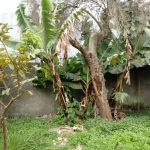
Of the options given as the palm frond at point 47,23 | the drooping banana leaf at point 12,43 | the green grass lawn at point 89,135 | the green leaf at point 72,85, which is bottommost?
the green grass lawn at point 89,135

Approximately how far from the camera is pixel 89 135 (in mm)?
4406

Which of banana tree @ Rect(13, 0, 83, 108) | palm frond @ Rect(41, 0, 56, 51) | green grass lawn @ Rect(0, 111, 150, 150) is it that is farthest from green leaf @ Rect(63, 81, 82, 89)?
palm frond @ Rect(41, 0, 56, 51)

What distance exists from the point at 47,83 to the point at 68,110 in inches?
47.6

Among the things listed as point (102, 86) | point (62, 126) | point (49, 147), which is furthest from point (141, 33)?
point (49, 147)

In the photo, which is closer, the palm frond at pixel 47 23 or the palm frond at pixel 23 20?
the palm frond at pixel 47 23

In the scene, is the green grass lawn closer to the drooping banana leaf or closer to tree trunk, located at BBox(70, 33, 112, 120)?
tree trunk, located at BBox(70, 33, 112, 120)

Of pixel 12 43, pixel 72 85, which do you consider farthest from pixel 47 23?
pixel 72 85

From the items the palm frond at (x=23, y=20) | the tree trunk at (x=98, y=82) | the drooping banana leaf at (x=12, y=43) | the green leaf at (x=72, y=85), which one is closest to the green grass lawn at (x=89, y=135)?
the tree trunk at (x=98, y=82)

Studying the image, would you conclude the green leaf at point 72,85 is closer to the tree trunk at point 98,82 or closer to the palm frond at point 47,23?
the tree trunk at point 98,82

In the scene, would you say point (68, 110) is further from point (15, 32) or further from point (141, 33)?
point (15, 32)

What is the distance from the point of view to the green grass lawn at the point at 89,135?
3.93 meters

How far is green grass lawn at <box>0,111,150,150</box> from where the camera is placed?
12.9ft

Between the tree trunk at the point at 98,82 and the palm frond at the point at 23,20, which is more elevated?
the palm frond at the point at 23,20

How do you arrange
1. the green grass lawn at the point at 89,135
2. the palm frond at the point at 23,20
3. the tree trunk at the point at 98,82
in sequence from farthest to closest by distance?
the tree trunk at the point at 98,82
the palm frond at the point at 23,20
the green grass lawn at the point at 89,135
